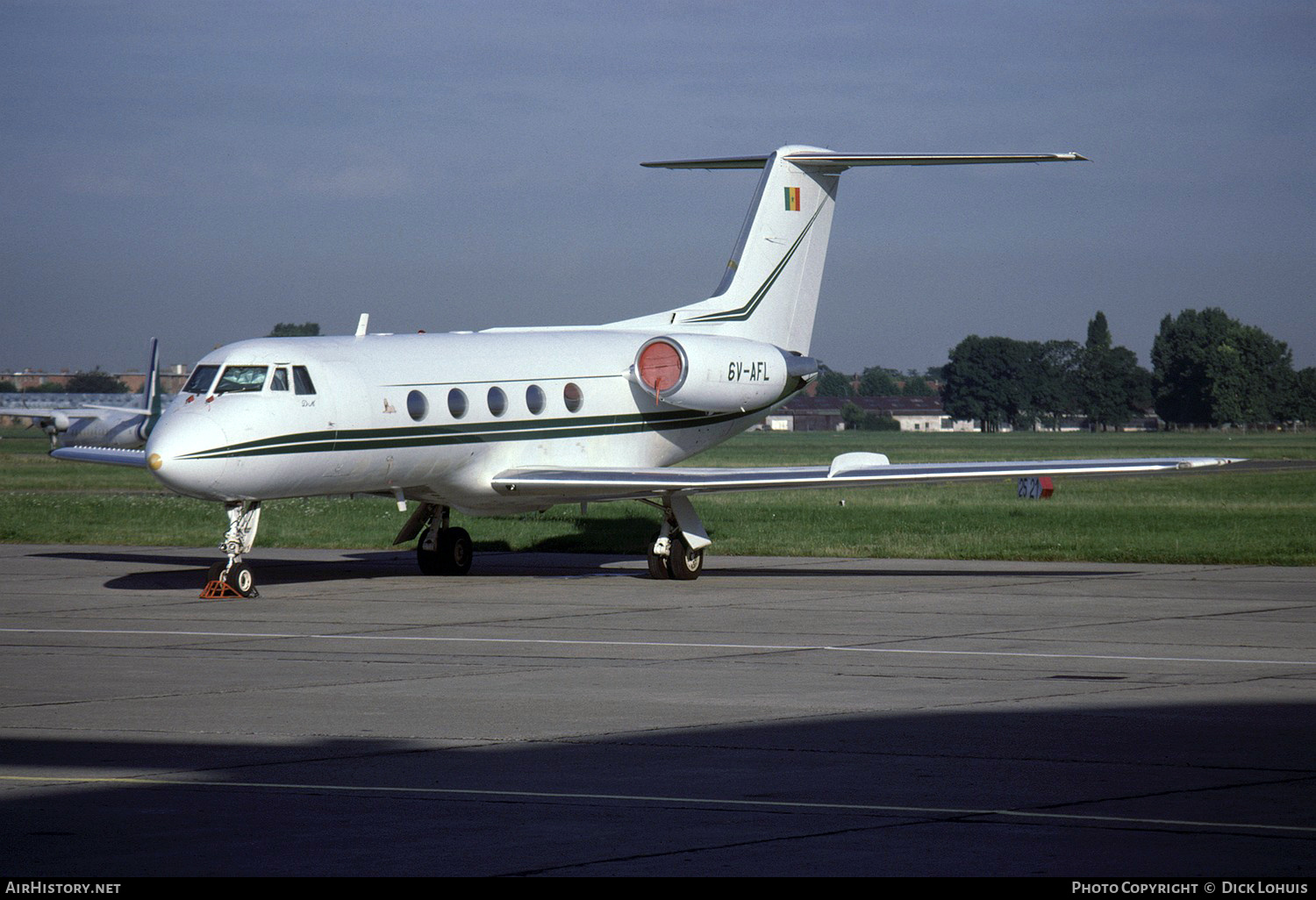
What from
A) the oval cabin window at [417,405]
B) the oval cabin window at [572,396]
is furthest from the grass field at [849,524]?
the oval cabin window at [417,405]

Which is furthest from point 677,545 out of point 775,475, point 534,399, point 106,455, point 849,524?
point 849,524

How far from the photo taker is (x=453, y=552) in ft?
76.0

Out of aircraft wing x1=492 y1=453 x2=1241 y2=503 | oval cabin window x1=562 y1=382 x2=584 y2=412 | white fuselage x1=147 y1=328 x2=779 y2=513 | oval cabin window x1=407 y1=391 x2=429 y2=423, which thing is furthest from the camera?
oval cabin window x1=562 y1=382 x2=584 y2=412

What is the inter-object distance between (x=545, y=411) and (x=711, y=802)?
14.8 meters

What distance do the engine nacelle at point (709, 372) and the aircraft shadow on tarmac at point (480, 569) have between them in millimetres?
2648

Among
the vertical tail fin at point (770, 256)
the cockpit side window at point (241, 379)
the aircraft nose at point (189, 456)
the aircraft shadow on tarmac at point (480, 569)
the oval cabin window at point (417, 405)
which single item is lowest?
the aircraft shadow on tarmac at point (480, 569)

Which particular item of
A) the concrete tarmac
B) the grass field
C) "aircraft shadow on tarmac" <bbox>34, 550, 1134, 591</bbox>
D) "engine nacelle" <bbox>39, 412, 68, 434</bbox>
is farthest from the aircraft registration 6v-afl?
"engine nacelle" <bbox>39, 412, 68, 434</bbox>

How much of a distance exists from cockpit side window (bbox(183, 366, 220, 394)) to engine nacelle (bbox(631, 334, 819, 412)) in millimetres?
6815

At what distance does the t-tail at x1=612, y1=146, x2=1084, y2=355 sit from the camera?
25.9 meters

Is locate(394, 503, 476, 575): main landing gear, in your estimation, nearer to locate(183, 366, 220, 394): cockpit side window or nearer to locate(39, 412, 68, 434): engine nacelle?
locate(183, 366, 220, 394): cockpit side window

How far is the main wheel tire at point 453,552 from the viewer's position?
75.8ft

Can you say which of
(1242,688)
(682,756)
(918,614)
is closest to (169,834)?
(682,756)

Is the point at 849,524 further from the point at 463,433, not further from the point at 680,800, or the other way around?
the point at 680,800

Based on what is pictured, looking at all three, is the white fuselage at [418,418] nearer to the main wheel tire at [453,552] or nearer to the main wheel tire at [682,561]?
the main wheel tire at [453,552]
